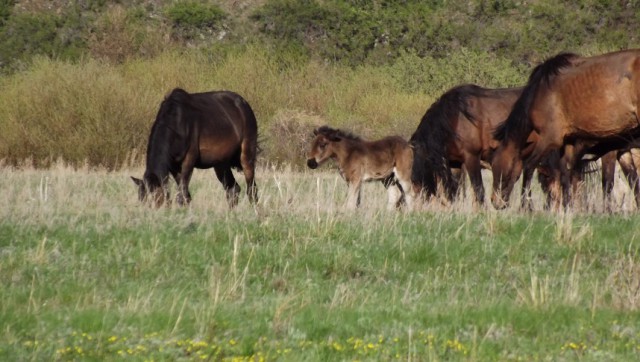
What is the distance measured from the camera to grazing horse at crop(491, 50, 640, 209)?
13.3 metres

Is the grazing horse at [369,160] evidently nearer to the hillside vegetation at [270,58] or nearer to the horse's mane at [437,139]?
the horse's mane at [437,139]

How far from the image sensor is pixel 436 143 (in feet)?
52.9

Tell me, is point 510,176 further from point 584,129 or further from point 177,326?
point 177,326

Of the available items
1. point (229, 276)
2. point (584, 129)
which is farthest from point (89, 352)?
point (584, 129)

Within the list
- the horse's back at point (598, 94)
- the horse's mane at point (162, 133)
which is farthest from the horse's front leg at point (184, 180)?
the horse's back at point (598, 94)

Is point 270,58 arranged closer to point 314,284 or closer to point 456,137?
point 456,137

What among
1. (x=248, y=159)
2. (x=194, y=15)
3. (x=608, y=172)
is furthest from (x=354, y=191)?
(x=194, y=15)

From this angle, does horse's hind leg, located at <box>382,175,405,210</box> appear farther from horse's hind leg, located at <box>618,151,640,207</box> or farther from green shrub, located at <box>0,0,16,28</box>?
green shrub, located at <box>0,0,16,28</box>

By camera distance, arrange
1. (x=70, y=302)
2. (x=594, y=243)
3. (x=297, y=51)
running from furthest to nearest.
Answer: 1. (x=297, y=51)
2. (x=594, y=243)
3. (x=70, y=302)

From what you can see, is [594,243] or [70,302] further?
[594,243]

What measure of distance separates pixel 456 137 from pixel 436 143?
363 millimetres

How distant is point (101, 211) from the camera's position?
42.9ft

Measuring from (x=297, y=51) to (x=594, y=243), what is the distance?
33686 millimetres

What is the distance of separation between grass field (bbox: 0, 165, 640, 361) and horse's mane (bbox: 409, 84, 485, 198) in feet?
7.51
